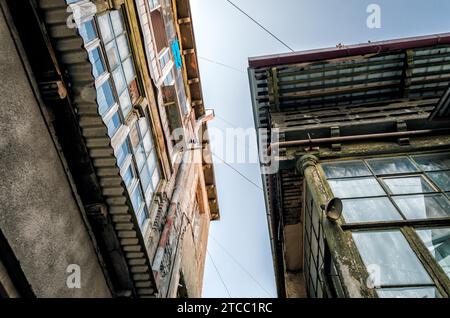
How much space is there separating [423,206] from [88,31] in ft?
25.3

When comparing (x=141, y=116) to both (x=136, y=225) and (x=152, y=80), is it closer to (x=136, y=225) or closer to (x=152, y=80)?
(x=152, y=80)

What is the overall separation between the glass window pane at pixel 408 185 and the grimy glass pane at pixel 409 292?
2.39 meters

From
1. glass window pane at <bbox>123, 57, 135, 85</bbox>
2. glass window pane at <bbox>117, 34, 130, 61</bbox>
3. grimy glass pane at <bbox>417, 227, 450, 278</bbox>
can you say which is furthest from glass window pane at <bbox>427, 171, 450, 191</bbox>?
glass window pane at <bbox>117, 34, 130, 61</bbox>

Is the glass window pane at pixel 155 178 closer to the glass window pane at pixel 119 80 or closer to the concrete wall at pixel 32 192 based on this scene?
the glass window pane at pixel 119 80

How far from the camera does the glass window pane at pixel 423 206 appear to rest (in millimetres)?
5668

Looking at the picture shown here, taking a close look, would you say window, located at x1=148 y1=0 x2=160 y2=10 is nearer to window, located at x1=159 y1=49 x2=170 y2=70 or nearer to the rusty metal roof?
window, located at x1=159 y1=49 x2=170 y2=70

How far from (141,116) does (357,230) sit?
6.92 m

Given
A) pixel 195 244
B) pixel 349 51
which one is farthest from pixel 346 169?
pixel 195 244

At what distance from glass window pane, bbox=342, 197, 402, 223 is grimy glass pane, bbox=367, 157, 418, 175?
48.1 inches

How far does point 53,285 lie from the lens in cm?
494

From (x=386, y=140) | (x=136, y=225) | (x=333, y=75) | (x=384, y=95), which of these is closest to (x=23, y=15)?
(x=136, y=225)

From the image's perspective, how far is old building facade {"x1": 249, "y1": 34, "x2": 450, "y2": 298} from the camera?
5066 mm

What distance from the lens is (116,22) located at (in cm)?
866

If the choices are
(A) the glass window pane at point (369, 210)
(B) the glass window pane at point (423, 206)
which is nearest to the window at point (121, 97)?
(A) the glass window pane at point (369, 210)
